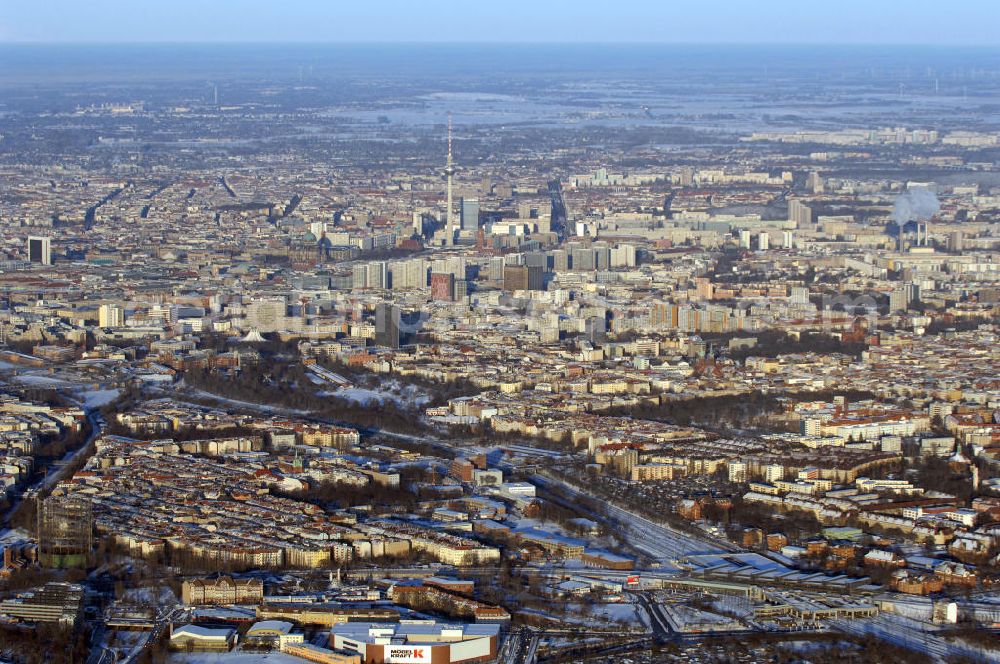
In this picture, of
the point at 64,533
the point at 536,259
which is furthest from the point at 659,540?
the point at 536,259

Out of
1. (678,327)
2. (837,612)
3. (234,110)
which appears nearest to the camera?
(837,612)

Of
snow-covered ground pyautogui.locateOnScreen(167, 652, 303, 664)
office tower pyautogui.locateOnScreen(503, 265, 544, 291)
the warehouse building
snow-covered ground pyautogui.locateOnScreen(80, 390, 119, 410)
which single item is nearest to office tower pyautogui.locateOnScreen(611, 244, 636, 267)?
office tower pyautogui.locateOnScreen(503, 265, 544, 291)

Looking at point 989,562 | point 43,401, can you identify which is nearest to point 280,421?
point 43,401

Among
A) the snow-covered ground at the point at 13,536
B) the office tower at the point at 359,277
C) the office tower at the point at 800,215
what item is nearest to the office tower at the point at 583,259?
the office tower at the point at 359,277

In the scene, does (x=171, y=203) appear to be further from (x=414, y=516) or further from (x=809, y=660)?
(x=809, y=660)

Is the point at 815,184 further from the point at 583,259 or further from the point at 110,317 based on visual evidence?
the point at 110,317

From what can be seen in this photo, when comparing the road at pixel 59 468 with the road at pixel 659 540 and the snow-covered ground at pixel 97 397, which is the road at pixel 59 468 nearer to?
the snow-covered ground at pixel 97 397
